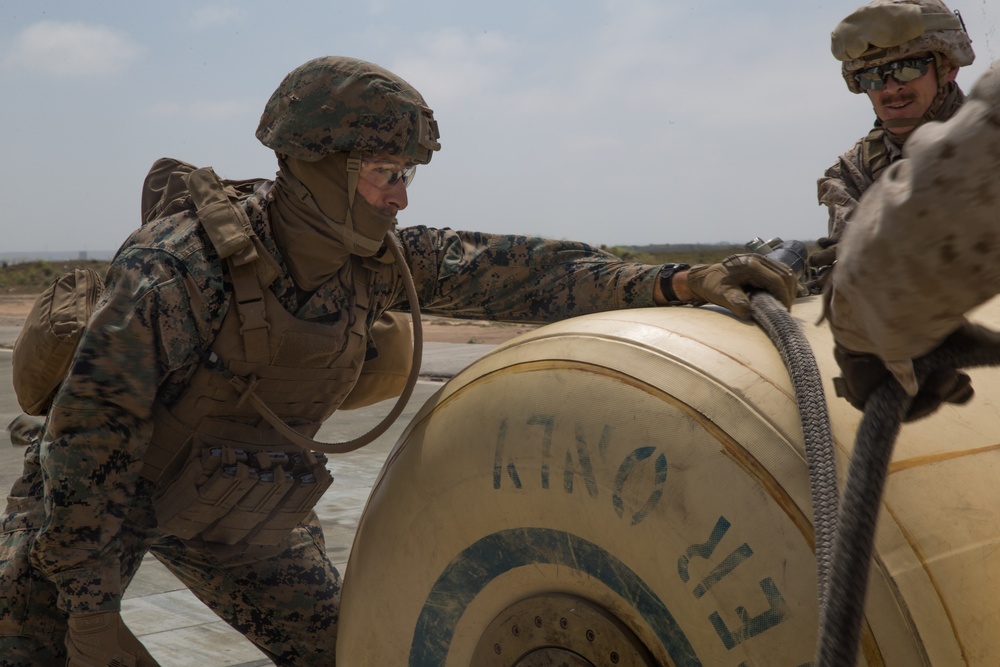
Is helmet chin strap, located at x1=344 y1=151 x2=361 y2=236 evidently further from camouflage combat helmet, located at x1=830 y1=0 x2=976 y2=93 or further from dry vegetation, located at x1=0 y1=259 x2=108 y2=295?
dry vegetation, located at x1=0 y1=259 x2=108 y2=295

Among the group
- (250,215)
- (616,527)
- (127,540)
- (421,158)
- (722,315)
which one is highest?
(421,158)

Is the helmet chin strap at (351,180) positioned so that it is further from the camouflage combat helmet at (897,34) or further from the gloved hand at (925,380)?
the gloved hand at (925,380)

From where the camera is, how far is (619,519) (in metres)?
1.54

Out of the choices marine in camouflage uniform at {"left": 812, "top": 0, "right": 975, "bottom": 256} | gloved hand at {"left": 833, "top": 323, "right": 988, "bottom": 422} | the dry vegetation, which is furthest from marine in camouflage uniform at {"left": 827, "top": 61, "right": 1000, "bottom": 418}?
the dry vegetation

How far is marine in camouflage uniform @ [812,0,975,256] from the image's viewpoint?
2.54 m

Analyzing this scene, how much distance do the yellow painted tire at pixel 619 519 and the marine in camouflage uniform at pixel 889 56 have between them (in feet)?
3.16

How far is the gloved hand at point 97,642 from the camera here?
7.66 ft

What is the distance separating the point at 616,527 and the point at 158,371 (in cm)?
124

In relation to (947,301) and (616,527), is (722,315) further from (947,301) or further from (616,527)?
(947,301)

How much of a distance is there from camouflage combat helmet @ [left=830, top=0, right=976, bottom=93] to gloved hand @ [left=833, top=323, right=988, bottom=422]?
1652 millimetres

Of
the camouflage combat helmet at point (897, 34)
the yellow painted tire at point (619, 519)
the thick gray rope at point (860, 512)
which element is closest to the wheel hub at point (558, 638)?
the yellow painted tire at point (619, 519)

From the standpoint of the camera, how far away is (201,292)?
235 centimetres

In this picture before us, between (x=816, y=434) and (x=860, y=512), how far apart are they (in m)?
0.31

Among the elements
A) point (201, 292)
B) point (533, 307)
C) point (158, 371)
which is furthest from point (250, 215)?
point (533, 307)
